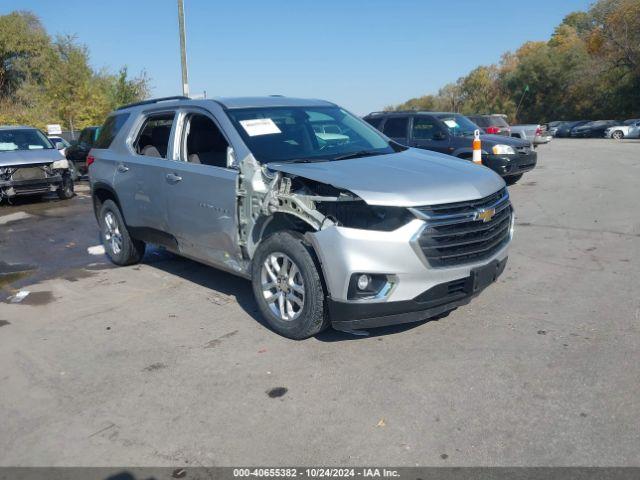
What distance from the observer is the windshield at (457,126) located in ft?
40.9

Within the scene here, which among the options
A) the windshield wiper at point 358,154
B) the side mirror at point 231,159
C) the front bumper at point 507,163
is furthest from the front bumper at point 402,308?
the front bumper at point 507,163

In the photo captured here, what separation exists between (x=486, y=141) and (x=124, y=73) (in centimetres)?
2471

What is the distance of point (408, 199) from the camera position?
4070 mm

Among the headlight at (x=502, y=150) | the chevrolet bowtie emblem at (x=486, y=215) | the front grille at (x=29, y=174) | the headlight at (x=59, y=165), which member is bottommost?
the front grille at (x=29, y=174)

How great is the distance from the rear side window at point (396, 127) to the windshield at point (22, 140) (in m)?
8.07

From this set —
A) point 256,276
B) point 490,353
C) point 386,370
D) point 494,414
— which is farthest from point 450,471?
point 256,276

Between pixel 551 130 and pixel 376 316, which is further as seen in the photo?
pixel 551 130

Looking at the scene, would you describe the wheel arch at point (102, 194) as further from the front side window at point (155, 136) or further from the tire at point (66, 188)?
the tire at point (66, 188)

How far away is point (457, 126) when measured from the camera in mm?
12719

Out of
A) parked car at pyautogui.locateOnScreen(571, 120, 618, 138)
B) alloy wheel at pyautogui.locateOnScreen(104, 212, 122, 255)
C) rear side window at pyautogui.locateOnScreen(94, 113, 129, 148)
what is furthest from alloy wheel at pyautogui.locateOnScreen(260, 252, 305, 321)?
parked car at pyautogui.locateOnScreen(571, 120, 618, 138)

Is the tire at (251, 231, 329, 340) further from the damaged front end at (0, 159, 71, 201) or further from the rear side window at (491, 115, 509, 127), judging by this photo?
the rear side window at (491, 115, 509, 127)

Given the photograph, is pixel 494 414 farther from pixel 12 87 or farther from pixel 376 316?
pixel 12 87

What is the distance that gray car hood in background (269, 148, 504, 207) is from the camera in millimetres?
4109

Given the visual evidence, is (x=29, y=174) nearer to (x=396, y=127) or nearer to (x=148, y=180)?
(x=396, y=127)
